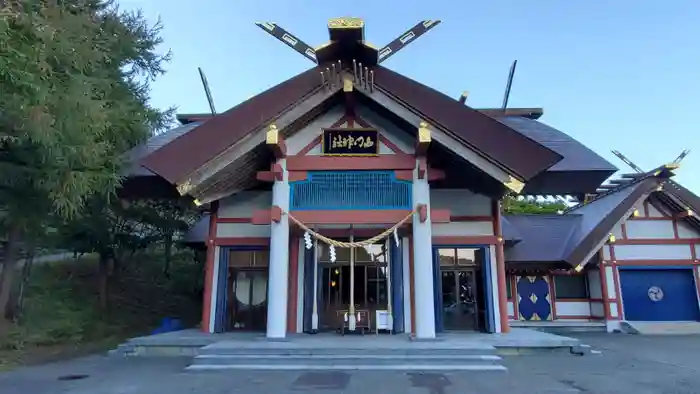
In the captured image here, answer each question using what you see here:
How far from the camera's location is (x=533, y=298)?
44.9 feet

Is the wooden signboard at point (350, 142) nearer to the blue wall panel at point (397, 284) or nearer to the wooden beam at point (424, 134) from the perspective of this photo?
Result: the wooden beam at point (424, 134)

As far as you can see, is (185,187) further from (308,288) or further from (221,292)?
(308,288)

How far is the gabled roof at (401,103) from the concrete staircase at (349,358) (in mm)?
3322

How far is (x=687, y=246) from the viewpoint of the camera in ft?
44.3

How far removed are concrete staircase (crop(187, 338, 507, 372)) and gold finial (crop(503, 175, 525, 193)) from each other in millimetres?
2994

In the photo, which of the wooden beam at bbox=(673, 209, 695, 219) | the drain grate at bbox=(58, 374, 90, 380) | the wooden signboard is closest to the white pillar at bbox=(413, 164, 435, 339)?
the wooden signboard

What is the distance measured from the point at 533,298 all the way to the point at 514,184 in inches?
276

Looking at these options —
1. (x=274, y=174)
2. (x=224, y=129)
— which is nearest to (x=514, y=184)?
(x=274, y=174)

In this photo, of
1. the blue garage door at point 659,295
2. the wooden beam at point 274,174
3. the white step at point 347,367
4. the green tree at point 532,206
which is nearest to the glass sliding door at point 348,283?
the wooden beam at point 274,174

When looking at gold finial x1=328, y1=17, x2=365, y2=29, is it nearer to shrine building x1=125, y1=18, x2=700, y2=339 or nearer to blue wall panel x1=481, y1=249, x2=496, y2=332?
shrine building x1=125, y1=18, x2=700, y2=339

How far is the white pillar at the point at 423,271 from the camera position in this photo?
27.8ft

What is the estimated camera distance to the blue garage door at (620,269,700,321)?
13.2 metres

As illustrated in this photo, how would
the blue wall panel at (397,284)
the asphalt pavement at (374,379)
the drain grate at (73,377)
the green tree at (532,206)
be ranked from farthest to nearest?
1. the green tree at (532,206)
2. the blue wall panel at (397,284)
3. the drain grate at (73,377)
4. the asphalt pavement at (374,379)

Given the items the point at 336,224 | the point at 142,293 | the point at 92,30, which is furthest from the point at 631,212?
the point at 142,293
